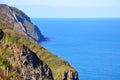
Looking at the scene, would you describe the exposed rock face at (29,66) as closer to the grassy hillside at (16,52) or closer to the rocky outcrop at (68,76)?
the grassy hillside at (16,52)

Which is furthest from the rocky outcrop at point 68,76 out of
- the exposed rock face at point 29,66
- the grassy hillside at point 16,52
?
the exposed rock face at point 29,66

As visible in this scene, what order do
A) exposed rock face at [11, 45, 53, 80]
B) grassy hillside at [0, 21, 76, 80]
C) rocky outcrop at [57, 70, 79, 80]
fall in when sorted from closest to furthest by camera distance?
grassy hillside at [0, 21, 76, 80], exposed rock face at [11, 45, 53, 80], rocky outcrop at [57, 70, 79, 80]

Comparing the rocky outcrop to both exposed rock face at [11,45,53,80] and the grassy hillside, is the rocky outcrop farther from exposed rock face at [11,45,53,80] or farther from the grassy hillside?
exposed rock face at [11,45,53,80]

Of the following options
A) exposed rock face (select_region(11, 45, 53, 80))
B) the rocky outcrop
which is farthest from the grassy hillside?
exposed rock face (select_region(11, 45, 53, 80))

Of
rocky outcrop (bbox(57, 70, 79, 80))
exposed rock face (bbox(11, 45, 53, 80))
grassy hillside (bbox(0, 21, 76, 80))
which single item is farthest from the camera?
rocky outcrop (bbox(57, 70, 79, 80))

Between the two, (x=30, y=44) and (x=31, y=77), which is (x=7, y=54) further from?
(x=30, y=44)

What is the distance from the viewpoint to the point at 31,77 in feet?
271

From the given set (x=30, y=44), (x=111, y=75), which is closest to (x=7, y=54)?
(x=30, y=44)

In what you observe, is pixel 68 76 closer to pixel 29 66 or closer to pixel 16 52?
pixel 29 66

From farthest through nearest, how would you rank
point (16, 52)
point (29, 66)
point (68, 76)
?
point (68, 76)
point (29, 66)
point (16, 52)

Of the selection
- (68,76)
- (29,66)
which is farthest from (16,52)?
(68,76)

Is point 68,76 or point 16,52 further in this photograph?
point 68,76

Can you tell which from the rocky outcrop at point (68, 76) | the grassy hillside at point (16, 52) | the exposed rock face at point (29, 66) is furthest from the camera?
the rocky outcrop at point (68, 76)

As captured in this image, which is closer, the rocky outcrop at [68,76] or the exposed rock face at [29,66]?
the exposed rock face at [29,66]
